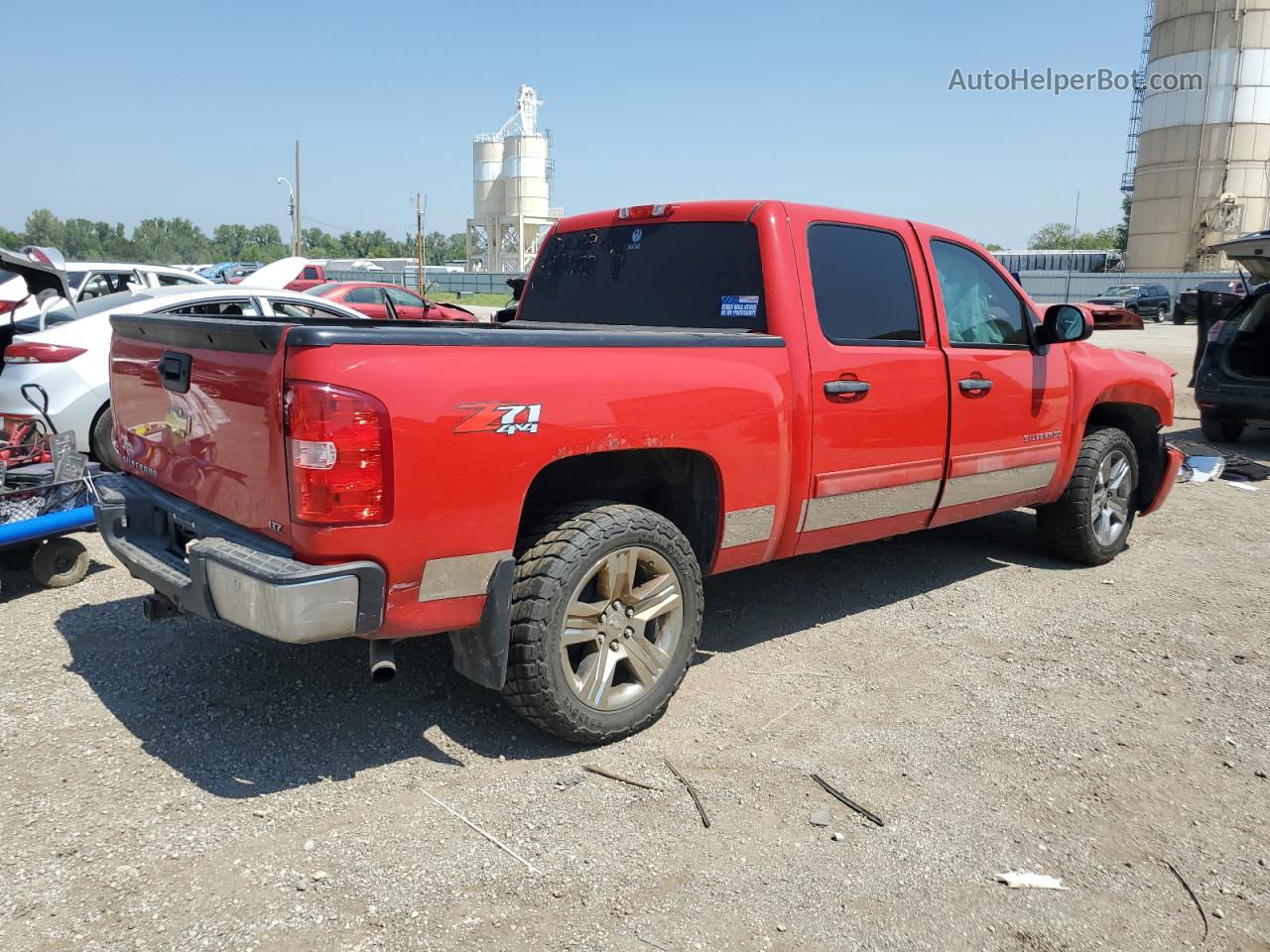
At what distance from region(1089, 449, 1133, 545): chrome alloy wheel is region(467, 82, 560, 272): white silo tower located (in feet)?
221

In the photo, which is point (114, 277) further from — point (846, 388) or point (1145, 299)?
point (1145, 299)

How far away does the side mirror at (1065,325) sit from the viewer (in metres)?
5.18

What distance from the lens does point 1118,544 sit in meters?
6.25

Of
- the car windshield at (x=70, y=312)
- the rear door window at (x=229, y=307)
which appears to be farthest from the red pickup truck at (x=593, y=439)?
the car windshield at (x=70, y=312)

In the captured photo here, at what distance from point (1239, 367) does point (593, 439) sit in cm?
977

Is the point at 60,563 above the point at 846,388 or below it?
below

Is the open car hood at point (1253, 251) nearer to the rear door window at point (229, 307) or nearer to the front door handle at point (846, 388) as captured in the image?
the front door handle at point (846, 388)

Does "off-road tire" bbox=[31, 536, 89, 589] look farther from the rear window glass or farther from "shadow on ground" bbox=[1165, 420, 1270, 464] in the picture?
"shadow on ground" bbox=[1165, 420, 1270, 464]

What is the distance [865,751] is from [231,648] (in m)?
2.78

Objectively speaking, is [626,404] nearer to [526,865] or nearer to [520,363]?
[520,363]

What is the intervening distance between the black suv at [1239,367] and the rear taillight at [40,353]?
10493mm

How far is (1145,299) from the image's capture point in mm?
41156

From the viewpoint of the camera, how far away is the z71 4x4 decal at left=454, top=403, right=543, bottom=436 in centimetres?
299

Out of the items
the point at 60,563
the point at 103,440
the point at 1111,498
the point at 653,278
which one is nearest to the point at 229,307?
the point at 103,440
